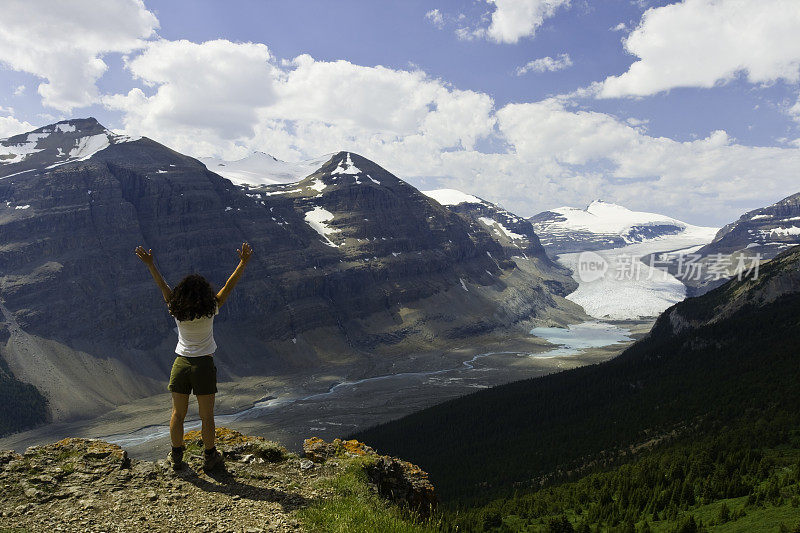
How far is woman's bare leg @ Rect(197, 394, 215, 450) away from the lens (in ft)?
40.1

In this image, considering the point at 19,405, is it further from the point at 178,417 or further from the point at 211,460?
the point at 178,417

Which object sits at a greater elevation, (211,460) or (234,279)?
(234,279)

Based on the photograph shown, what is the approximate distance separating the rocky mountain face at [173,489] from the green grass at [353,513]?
2.8 inches

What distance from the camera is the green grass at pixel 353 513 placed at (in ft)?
32.2

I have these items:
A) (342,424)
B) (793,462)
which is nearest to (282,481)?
(793,462)

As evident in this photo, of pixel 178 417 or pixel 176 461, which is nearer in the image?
pixel 178 417

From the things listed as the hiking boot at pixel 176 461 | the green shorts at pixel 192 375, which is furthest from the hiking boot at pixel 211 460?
the green shorts at pixel 192 375

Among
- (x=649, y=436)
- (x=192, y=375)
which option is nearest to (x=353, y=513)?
(x=192, y=375)

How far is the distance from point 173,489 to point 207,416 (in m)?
1.73

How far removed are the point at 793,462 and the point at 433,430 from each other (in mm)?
73116

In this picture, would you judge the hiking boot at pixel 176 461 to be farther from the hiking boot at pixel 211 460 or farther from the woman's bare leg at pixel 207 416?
the woman's bare leg at pixel 207 416

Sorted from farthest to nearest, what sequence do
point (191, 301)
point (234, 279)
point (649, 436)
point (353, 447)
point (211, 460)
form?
point (649, 436)
point (353, 447)
point (211, 460)
point (234, 279)
point (191, 301)

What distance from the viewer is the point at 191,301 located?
38.2 ft

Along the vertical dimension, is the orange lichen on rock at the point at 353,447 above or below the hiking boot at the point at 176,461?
below
